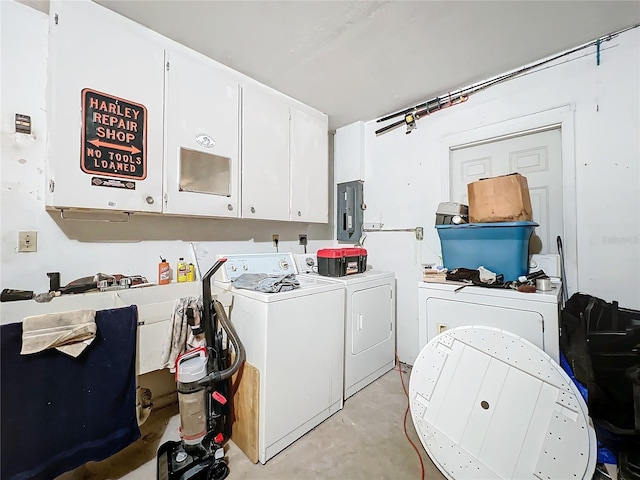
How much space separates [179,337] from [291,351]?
2.18 feet

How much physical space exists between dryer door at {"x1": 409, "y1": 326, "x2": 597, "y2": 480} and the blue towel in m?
1.59

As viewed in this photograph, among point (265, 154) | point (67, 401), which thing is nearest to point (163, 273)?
point (67, 401)

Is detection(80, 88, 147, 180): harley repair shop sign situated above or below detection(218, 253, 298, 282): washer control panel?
above

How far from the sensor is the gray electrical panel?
3053mm

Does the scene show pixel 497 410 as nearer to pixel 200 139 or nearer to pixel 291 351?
pixel 291 351

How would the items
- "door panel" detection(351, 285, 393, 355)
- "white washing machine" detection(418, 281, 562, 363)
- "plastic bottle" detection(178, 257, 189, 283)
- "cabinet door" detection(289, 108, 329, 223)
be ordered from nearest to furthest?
"white washing machine" detection(418, 281, 562, 363), "plastic bottle" detection(178, 257, 189, 283), "door panel" detection(351, 285, 393, 355), "cabinet door" detection(289, 108, 329, 223)

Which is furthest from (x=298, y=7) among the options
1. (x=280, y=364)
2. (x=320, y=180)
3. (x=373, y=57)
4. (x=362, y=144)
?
(x=280, y=364)

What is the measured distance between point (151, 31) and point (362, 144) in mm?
2087

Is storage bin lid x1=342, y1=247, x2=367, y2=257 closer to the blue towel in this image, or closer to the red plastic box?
the red plastic box

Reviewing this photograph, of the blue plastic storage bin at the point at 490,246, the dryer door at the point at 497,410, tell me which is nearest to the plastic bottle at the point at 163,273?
the dryer door at the point at 497,410

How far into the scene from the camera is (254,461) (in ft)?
4.98

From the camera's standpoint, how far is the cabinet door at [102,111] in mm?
1365

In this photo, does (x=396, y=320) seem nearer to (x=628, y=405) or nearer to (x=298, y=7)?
(x=628, y=405)

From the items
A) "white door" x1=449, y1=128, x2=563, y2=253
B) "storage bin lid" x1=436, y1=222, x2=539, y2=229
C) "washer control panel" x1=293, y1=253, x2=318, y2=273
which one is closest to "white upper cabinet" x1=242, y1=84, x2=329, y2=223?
"washer control panel" x1=293, y1=253, x2=318, y2=273
